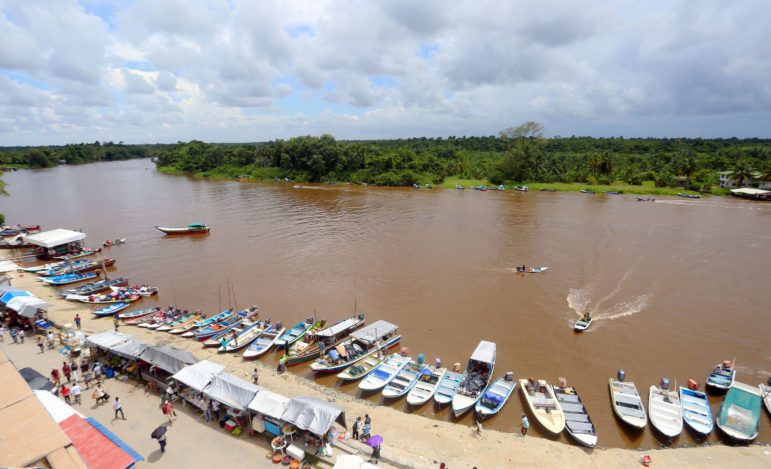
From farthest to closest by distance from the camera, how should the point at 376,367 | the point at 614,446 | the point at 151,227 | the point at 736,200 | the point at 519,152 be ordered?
the point at 519,152 → the point at 736,200 → the point at 151,227 → the point at 376,367 → the point at 614,446

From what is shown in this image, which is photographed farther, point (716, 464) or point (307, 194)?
point (307, 194)

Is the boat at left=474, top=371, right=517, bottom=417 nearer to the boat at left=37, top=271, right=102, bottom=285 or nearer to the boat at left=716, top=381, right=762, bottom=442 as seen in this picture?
the boat at left=716, top=381, right=762, bottom=442

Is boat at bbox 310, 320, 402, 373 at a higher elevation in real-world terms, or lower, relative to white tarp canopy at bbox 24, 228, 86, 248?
lower

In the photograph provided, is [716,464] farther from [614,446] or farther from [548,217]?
[548,217]

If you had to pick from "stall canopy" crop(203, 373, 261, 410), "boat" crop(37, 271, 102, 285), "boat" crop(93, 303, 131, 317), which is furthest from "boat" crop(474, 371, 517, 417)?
"boat" crop(37, 271, 102, 285)

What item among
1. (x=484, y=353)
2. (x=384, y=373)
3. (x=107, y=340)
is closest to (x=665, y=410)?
(x=484, y=353)

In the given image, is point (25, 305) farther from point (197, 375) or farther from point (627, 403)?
point (627, 403)

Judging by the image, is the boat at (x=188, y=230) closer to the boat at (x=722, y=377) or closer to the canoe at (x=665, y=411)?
the canoe at (x=665, y=411)

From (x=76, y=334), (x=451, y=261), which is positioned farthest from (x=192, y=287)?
(x=451, y=261)
